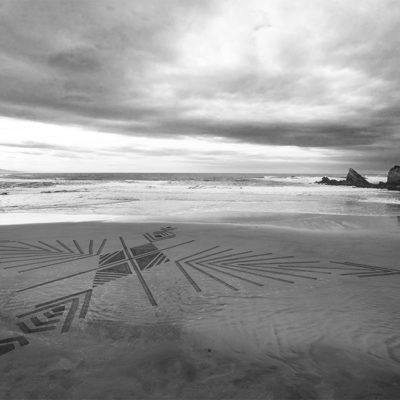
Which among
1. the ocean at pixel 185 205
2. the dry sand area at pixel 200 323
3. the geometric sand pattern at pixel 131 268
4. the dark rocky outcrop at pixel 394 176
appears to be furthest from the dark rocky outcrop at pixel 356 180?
the geometric sand pattern at pixel 131 268

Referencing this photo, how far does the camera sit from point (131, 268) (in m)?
4.63

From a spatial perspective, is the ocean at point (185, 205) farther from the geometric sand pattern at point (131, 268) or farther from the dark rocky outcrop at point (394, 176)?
the dark rocky outcrop at point (394, 176)

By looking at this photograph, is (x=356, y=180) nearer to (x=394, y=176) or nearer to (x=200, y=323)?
(x=394, y=176)

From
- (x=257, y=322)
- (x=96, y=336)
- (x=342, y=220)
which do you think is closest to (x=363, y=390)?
(x=257, y=322)

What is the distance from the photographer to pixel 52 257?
520cm

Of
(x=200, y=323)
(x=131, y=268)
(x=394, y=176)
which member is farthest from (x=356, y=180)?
(x=200, y=323)

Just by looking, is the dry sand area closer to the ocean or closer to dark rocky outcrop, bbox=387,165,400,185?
the ocean

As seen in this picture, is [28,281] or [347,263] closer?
[28,281]

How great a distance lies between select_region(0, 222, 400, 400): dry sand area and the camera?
2.00 meters

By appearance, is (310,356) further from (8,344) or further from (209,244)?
(209,244)

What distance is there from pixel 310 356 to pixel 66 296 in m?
2.89

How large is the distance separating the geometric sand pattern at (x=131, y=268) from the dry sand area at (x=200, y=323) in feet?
0.07

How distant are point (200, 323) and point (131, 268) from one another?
212cm

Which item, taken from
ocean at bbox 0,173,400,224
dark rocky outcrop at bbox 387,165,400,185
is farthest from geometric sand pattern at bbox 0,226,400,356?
dark rocky outcrop at bbox 387,165,400,185
